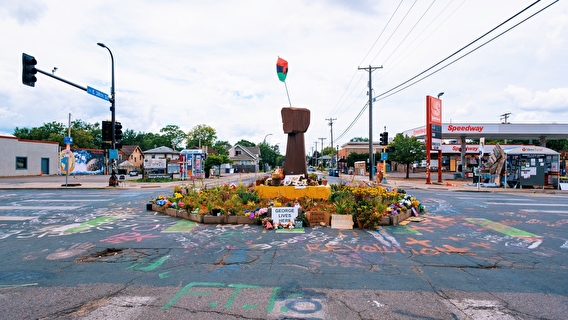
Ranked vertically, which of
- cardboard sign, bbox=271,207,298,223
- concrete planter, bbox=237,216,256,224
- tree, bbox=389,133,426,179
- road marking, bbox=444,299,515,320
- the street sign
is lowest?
road marking, bbox=444,299,515,320

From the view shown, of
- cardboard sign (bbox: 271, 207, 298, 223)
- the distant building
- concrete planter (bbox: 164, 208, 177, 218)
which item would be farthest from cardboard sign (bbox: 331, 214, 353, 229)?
the distant building

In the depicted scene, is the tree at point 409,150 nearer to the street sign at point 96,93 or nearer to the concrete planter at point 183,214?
the street sign at point 96,93

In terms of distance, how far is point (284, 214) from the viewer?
29.3 feet

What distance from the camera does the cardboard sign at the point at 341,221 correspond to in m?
8.76

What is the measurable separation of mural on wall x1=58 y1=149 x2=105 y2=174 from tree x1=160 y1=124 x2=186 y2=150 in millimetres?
53171

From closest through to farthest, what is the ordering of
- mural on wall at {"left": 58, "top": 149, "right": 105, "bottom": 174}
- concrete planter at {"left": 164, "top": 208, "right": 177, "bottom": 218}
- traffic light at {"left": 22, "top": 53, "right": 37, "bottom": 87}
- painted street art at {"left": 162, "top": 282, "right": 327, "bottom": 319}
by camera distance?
painted street art at {"left": 162, "top": 282, "right": 327, "bottom": 319}
concrete planter at {"left": 164, "top": 208, "right": 177, "bottom": 218}
traffic light at {"left": 22, "top": 53, "right": 37, "bottom": 87}
mural on wall at {"left": 58, "top": 149, "right": 105, "bottom": 174}

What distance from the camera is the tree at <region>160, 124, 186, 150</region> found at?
348 feet

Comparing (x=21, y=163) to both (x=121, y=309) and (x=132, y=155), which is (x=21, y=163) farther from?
(x=121, y=309)

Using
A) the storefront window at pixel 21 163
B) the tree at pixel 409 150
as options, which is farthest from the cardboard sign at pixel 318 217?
the storefront window at pixel 21 163

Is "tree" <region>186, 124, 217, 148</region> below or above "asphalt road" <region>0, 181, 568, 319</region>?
above

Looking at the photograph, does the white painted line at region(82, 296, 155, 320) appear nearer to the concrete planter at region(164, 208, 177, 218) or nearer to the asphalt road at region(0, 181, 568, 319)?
the asphalt road at region(0, 181, 568, 319)

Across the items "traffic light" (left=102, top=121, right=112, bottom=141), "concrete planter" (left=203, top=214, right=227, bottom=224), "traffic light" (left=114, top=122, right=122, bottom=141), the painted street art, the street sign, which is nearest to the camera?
the painted street art

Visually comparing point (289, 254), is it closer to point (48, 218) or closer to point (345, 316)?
point (345, 316)

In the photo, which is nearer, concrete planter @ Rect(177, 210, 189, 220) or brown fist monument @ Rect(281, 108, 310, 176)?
concrete planter @ Rect(177, 210, 189, 220)
